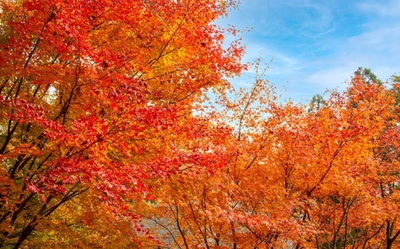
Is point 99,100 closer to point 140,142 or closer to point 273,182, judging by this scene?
point 140,142

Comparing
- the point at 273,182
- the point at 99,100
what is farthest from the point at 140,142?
the point at 273,182

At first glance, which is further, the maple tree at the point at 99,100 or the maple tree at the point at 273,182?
the maple tree at the point at 273,182

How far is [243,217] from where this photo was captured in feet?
20.9

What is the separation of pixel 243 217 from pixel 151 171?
232 centimetres

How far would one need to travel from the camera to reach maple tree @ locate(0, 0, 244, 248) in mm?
5156

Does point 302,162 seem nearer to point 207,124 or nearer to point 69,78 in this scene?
point 207,124

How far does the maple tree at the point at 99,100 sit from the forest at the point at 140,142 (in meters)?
0.04

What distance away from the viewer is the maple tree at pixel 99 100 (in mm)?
5156

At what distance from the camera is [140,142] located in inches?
290

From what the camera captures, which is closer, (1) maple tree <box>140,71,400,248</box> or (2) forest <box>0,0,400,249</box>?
(2) forest <box>0,0,400,249</box>

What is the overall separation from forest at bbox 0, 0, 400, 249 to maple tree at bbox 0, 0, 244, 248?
0.04 metres

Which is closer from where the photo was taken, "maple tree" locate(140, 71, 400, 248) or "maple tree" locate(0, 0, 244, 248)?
"maple tree" locate(0, 0, 244, 248)

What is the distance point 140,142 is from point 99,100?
189 cm

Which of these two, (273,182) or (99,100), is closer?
(99,100)
